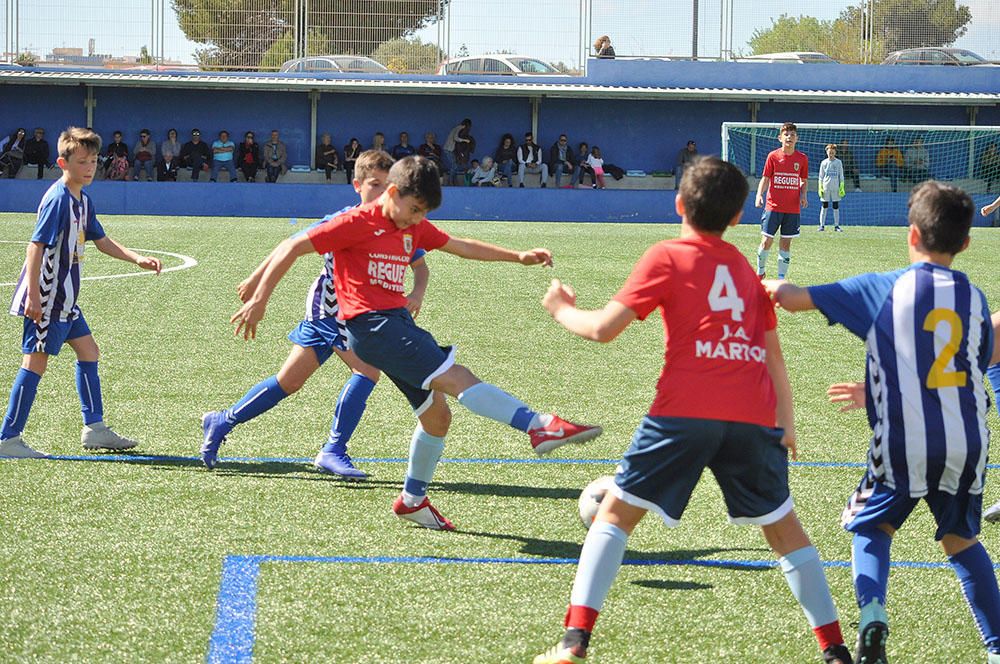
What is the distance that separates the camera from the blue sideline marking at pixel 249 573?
395 centimetres

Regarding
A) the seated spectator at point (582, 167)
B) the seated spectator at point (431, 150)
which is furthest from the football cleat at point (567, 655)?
the seated spectator at point (582, 167)

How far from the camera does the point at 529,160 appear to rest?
105 feet

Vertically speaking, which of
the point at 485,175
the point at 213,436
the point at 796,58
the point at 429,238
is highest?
the point at 796,58

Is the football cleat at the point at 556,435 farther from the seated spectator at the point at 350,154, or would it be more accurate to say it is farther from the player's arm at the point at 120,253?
the seated spectator at the point at 350,154

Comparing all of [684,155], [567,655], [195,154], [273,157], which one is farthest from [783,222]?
[195,154]

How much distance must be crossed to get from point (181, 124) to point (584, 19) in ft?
38.0

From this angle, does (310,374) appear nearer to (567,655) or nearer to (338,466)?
(338,466)

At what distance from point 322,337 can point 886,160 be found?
27.5m

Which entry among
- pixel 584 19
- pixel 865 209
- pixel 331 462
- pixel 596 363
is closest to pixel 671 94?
pixel 584 19

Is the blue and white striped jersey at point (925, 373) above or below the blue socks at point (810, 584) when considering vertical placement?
above

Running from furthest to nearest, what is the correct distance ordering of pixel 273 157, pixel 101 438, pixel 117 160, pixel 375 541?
pixel 273 157
pixel 117 160
pixel 101 438
pixel 375 541

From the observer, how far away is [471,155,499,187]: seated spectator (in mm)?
31125

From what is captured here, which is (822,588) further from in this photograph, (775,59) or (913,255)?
(775,59)

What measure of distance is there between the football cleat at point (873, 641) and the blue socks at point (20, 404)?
15.1 feet
